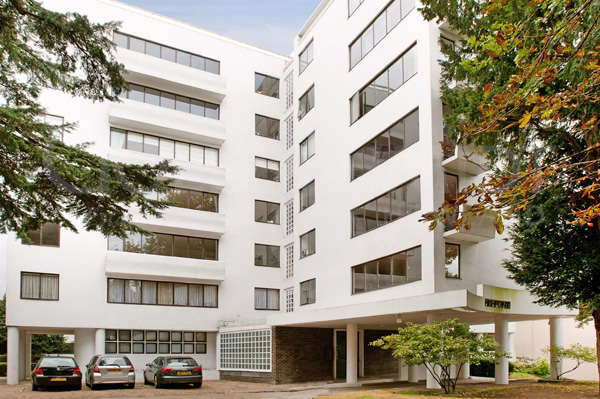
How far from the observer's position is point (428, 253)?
2038cm

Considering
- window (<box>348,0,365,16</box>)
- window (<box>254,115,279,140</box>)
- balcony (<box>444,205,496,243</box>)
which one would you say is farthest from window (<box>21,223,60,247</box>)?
balcony (<box>444,205,496,243</box>)

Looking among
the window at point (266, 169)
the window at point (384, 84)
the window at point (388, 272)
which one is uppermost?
the window at point (384, 84)

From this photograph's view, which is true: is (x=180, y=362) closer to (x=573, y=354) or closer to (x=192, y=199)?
(x=192, y=199)

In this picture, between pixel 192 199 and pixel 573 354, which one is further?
pixel 192 199

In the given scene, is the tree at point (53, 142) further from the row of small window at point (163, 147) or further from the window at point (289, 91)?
the window at point (289, 91)

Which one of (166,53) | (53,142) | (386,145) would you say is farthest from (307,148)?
(53,142)

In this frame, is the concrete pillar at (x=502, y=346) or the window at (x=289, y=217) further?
the window at (x=289, y=217)

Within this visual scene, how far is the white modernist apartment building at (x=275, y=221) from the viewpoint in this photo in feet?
71.1

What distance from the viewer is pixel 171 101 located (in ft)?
114

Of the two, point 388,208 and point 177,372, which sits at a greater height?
point 388,208

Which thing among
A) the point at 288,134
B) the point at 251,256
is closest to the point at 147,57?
the point at 288,134

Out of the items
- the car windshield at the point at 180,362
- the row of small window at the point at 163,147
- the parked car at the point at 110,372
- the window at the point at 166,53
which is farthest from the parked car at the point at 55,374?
the window at the point at 166,53

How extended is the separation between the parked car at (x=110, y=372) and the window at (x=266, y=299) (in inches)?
453

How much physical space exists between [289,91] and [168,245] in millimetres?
12325
